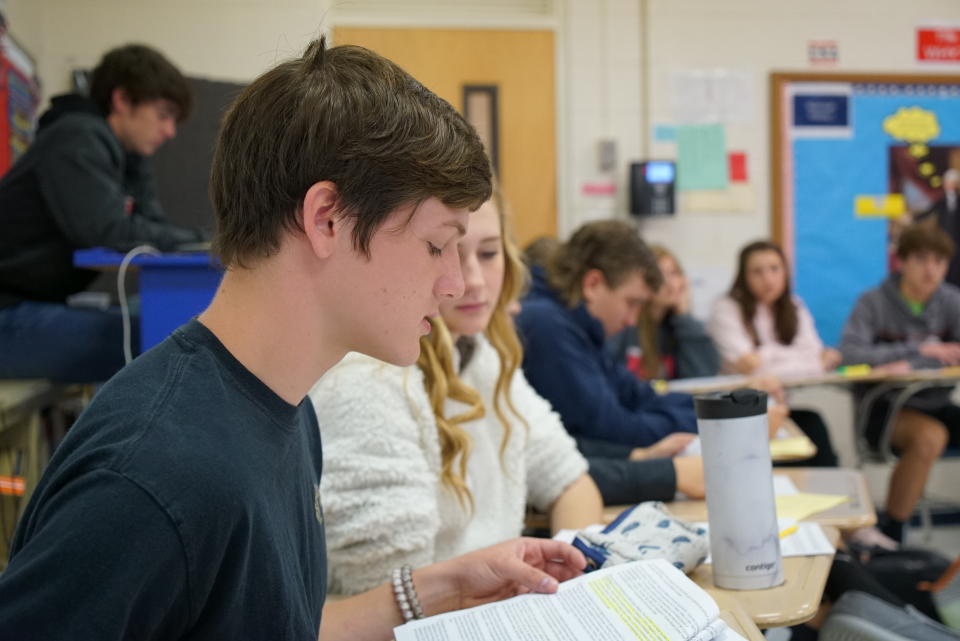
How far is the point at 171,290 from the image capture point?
233 cm

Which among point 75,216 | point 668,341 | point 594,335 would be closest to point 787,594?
point 594,335

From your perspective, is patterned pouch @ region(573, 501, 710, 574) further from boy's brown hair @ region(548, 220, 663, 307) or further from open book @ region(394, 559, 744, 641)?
boy's brown hair @ region(548, 220, 663, 307)

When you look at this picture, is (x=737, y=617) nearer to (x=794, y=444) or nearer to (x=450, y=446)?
(x=450, y=446)

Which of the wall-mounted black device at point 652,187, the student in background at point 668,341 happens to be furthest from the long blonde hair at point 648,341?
the wall-mounted black device at point 652,187

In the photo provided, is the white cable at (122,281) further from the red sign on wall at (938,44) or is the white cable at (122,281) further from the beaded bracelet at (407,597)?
the red sign on wall at (938,44)

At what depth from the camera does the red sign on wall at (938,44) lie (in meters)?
5.27

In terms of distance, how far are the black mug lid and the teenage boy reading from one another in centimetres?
47

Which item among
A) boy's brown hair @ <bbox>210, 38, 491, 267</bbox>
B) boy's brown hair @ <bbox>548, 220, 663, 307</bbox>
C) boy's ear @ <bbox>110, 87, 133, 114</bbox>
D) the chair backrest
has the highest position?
boy's ear @ <bbox>110, 87, 133, 114</bbox>

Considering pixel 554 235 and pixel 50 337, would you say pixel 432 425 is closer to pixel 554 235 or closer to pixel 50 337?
pixel 50 337

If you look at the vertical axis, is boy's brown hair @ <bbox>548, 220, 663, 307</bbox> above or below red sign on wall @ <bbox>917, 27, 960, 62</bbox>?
below

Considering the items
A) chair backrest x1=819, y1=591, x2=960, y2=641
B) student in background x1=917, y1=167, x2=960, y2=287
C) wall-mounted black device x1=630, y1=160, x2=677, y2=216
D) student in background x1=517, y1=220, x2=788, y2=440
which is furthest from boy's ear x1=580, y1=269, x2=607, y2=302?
student in background x1=917, y1=167, x2=960, y2=287

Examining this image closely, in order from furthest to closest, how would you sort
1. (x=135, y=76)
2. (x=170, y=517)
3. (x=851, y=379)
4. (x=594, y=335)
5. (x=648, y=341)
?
(x=648, y=341)
(x=851, y=379)
(x=135, y=76)
(x=594, y=335)
(x=170, y=517)

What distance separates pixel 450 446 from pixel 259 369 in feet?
2.42

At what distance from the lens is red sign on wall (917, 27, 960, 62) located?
208 inches
